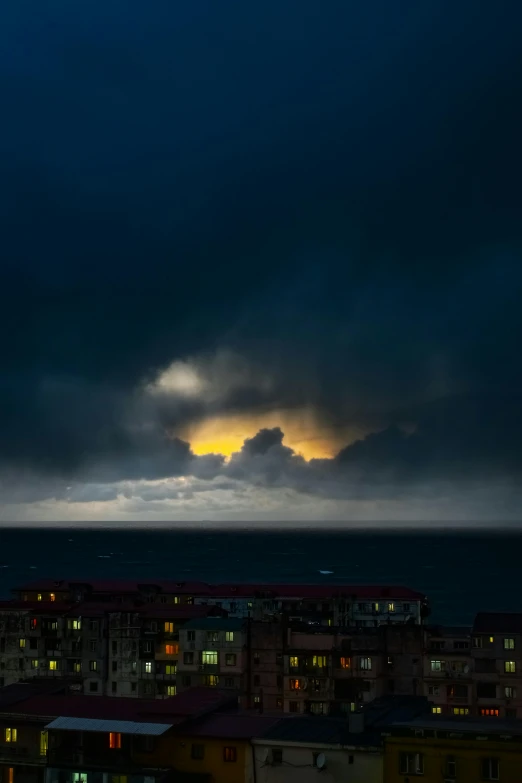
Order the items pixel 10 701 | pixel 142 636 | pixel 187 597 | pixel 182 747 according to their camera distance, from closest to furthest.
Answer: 1. pixel 182 747
2. pixel 10 701
3. pixel 142 636
4. pixel 187 597

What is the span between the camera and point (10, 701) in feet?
214

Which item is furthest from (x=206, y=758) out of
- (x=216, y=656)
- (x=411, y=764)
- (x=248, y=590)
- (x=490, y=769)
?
(x=248, y=590)

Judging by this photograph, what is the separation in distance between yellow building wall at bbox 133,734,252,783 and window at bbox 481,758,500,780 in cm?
1340

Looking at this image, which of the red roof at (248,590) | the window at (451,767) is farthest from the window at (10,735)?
the red roof at (248,590)

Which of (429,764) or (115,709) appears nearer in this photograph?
(429,764)

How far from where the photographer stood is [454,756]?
51.1m

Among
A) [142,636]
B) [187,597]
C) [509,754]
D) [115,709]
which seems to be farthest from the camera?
[187,597]

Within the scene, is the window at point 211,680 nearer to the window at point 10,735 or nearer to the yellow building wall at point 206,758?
the window at point 10,735

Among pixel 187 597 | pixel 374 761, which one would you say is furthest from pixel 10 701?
pixel 187 597

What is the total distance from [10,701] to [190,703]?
12.9 meters

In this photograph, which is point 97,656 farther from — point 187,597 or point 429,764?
point 429,764

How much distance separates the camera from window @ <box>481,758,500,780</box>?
166 feet

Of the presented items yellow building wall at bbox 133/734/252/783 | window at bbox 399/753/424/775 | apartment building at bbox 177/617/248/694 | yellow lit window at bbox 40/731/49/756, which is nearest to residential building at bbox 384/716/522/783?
window at bbox 399/753/424/775

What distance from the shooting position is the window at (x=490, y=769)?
1987 inches
